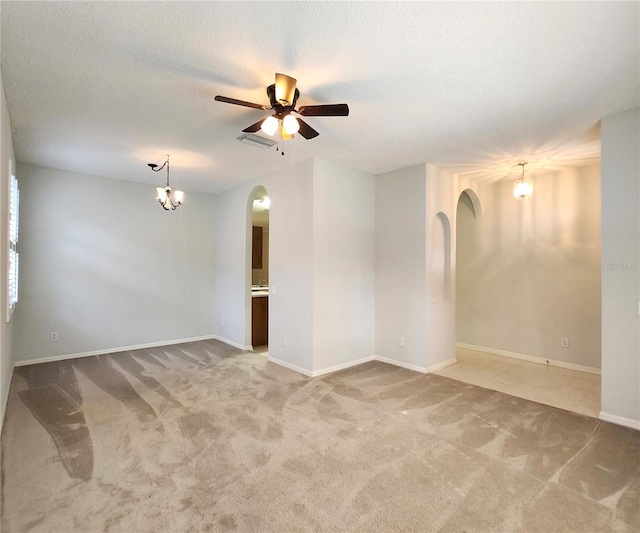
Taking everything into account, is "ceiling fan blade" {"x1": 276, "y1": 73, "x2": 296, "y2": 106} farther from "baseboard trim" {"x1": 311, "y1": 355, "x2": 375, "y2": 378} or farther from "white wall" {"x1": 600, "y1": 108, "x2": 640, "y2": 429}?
"baseboard trim" {"x1": 311, "y1": 355, "x2": 375, "y2": 378}

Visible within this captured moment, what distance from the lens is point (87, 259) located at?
515cm

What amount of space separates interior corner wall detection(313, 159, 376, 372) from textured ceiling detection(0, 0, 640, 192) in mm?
764

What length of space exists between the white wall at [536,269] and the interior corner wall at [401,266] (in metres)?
1.79

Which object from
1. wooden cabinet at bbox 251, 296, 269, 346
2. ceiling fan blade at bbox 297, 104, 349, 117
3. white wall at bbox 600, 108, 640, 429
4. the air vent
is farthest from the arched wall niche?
wooden cabinet at bbox 251, 296, 269, 346

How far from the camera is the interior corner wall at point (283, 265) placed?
14.3 ft

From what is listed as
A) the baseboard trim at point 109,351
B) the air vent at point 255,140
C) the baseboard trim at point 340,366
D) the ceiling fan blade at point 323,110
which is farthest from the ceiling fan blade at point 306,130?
the baseboard trim at point 109,351

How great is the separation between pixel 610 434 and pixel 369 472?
85.4 inches

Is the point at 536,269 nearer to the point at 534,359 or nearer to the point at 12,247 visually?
the point at 534,359

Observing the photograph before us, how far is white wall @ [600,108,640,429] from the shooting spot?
2.86 metres

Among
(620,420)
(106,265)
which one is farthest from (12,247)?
(620,420)

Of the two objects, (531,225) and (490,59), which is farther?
(531,225)

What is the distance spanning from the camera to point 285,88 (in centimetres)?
222

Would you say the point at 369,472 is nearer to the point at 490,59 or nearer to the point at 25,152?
the point at 490,59

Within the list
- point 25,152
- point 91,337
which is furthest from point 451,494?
point 25,152
